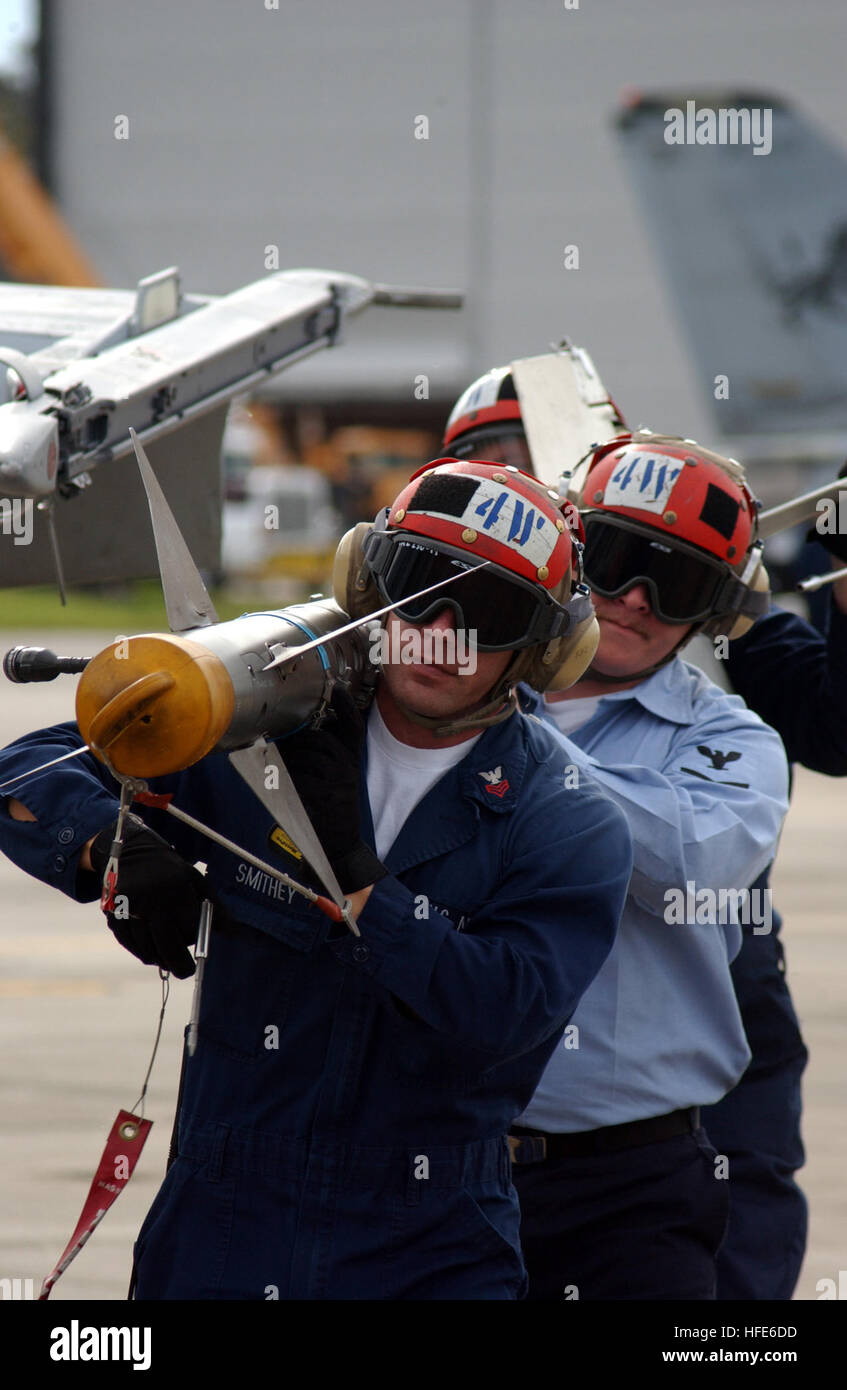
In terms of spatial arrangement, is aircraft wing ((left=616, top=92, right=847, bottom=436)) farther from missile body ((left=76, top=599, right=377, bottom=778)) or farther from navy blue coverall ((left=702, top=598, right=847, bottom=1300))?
missile body ((left=76, top=599, right=377, bottom=778))

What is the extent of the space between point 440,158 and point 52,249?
7905 mm

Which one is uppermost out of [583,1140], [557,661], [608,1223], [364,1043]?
[557,661]

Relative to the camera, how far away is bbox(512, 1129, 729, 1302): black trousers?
3365mm

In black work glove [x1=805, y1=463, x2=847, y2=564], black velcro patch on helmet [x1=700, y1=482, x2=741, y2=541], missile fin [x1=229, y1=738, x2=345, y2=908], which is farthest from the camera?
black work glove [x1=805, y1=463, x2=847, y2=564]

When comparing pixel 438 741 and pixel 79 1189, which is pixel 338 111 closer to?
pixel 79 1189

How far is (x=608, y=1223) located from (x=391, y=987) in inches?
44.0

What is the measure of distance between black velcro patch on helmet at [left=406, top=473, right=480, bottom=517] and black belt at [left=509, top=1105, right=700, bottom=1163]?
1.19 m

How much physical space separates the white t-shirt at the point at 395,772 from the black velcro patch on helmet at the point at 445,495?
0.93 ft

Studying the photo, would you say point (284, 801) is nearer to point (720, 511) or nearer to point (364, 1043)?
point (364, 1043)

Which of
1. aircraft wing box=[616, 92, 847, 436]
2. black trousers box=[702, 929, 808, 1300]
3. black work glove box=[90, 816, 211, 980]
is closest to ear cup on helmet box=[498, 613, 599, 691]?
black work glove box=[90, 816, 211, 980]

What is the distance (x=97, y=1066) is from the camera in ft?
25.5

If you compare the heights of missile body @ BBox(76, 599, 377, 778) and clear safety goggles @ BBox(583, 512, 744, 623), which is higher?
clear safety goggles @ BBox(583, 512, 744, 623)

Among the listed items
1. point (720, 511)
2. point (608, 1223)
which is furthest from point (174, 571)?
point (608, 1223)

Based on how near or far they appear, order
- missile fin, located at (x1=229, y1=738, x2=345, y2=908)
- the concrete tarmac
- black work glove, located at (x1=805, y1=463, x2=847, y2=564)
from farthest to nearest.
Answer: the concrete tarmac → black work glove, located at (x1=805, y1=463, x2=847, y2=564) → missile fin, located at (x1=229, y1=738, x2=345, y2=908)
